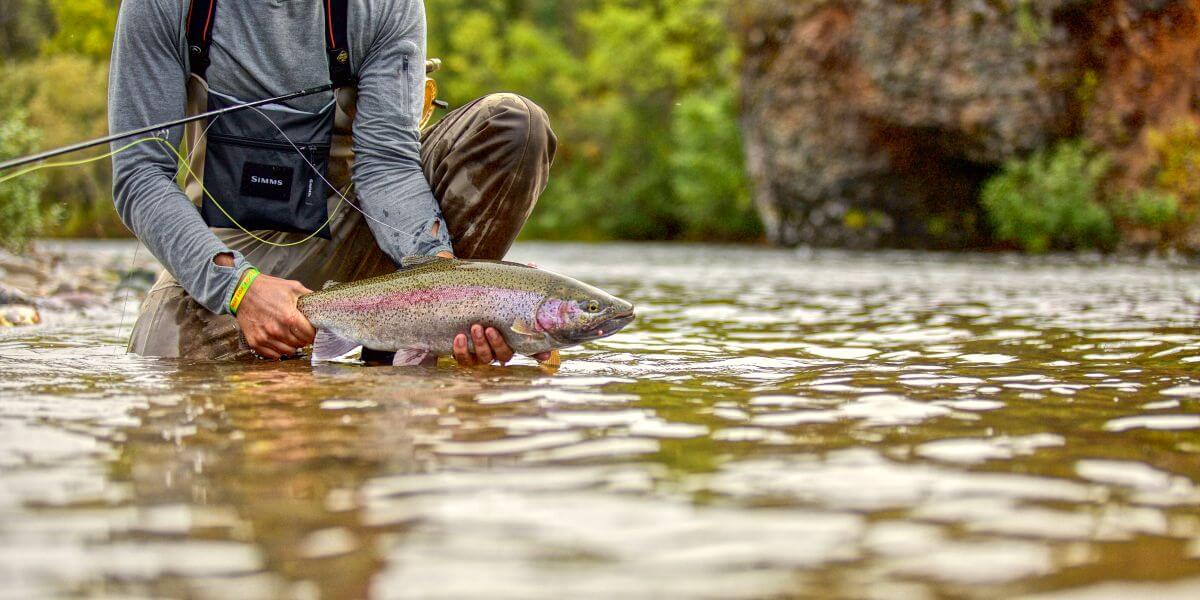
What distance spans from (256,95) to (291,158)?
0.81 feet

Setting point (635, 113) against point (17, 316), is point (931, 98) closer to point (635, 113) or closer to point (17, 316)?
point (17, 316)

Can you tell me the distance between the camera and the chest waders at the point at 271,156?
169 inches

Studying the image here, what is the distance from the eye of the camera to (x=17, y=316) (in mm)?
6129

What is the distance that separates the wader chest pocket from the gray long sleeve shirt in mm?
157

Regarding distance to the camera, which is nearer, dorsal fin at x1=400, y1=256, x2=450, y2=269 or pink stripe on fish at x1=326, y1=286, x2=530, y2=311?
pink stripe on fish at x1=326, y1=286, x2=530, y2=311

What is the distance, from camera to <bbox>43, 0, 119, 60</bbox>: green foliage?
19.6 m

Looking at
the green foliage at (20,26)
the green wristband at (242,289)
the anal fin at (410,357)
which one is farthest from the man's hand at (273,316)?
the green foliage at (20,26)

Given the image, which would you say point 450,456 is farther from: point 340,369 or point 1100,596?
point 340,369

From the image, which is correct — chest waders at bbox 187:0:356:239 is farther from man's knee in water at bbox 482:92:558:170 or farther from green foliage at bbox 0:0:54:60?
green foliage at bbox 0:0:54:60

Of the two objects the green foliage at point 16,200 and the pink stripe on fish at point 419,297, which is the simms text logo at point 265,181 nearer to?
the pink stripe on fish at point 419,297

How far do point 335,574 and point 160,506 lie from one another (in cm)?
51

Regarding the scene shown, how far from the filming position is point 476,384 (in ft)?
11.3

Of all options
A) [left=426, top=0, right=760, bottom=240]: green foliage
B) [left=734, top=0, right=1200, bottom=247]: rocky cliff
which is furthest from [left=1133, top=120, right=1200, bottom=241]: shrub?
[left=426, top=0, right=760, bottom=240]: green foliage

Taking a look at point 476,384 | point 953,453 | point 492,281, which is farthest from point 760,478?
point 492,281
